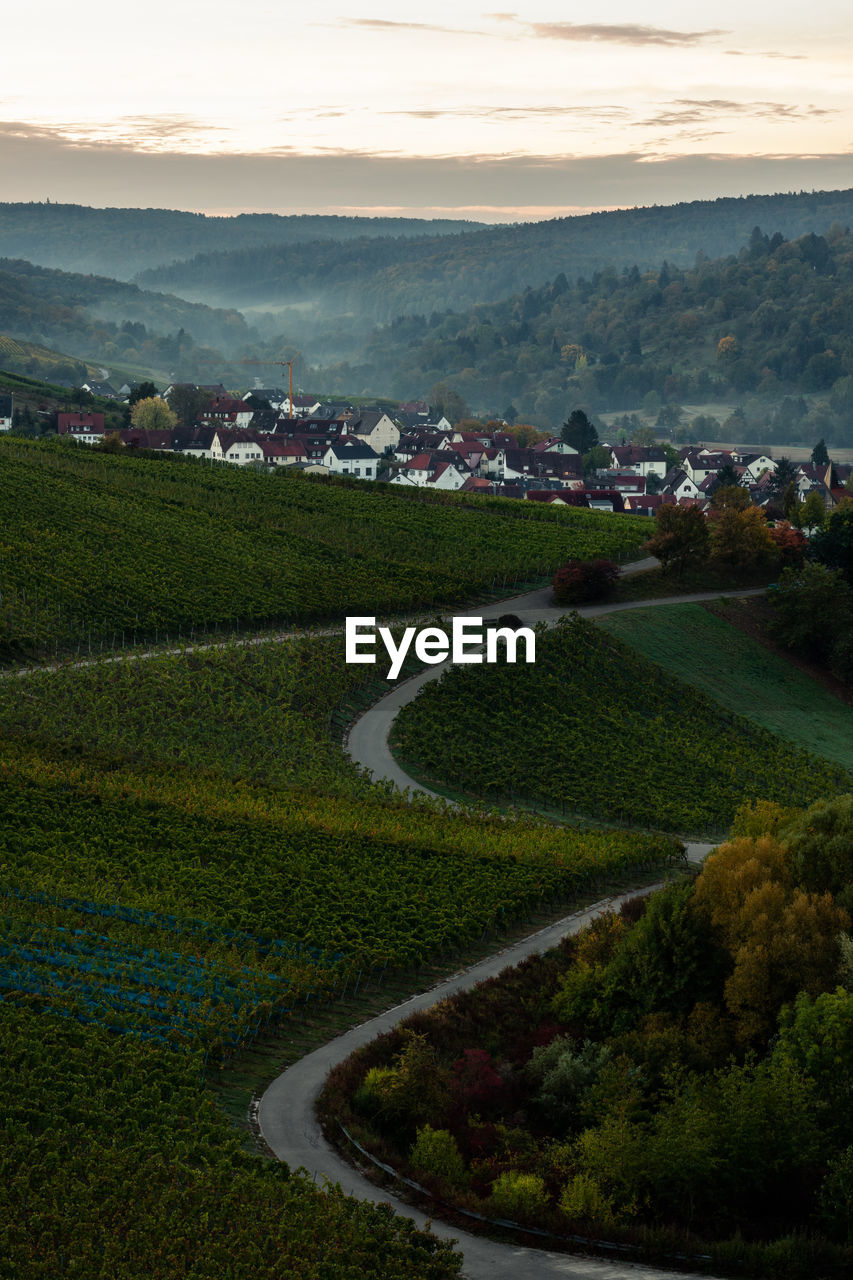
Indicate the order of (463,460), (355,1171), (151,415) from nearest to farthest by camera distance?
(355,1171)
(463,460)
(151,415)

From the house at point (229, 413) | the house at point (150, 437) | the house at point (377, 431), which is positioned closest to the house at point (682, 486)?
the house at point (377, 431)

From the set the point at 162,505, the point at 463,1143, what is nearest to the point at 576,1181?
the point at 463,1143

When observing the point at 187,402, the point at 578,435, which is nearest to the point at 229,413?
the point at 187,402

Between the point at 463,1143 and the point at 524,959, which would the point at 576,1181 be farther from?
the point at 524,959

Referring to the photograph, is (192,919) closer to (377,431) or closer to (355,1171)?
(355,1171)

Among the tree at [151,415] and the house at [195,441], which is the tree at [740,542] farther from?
the tree at [151,415]
